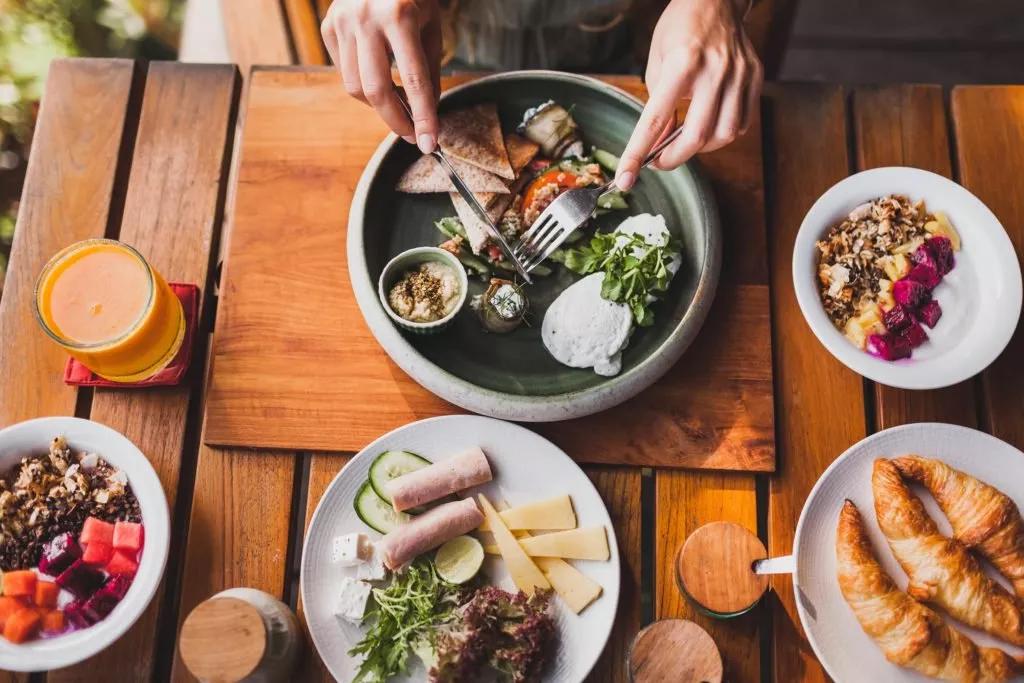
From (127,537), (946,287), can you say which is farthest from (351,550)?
(946,287)

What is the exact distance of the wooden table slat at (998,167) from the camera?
5.62 ft

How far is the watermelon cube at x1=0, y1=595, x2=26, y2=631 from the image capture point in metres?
1.43

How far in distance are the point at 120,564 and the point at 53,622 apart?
149 mm

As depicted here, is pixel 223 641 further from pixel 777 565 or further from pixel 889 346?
pixel 889 346

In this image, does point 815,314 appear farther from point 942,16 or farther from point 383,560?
point 942,16

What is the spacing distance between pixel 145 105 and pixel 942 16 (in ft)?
9.96

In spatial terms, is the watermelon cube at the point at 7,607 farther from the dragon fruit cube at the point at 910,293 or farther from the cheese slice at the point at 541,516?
the dragon fruit cube at the point at 910,293

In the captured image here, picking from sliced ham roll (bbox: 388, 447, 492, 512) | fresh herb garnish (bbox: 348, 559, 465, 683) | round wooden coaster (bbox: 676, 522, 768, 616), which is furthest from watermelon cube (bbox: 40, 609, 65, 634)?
round wooden coaster (bbox: 676, 522, 768, 616)

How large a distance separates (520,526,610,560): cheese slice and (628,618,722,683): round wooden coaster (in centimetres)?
17

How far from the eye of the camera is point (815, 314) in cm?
162

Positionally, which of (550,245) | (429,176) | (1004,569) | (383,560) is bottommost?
(1004,569)

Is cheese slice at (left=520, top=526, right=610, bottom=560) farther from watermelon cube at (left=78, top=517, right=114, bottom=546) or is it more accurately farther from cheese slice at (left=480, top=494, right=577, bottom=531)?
watermelon cube at (left=78, top=517, right=114, bottom=546)

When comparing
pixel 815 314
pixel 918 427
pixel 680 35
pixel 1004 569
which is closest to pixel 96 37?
pixel 680 35

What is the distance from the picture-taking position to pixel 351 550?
151cm
